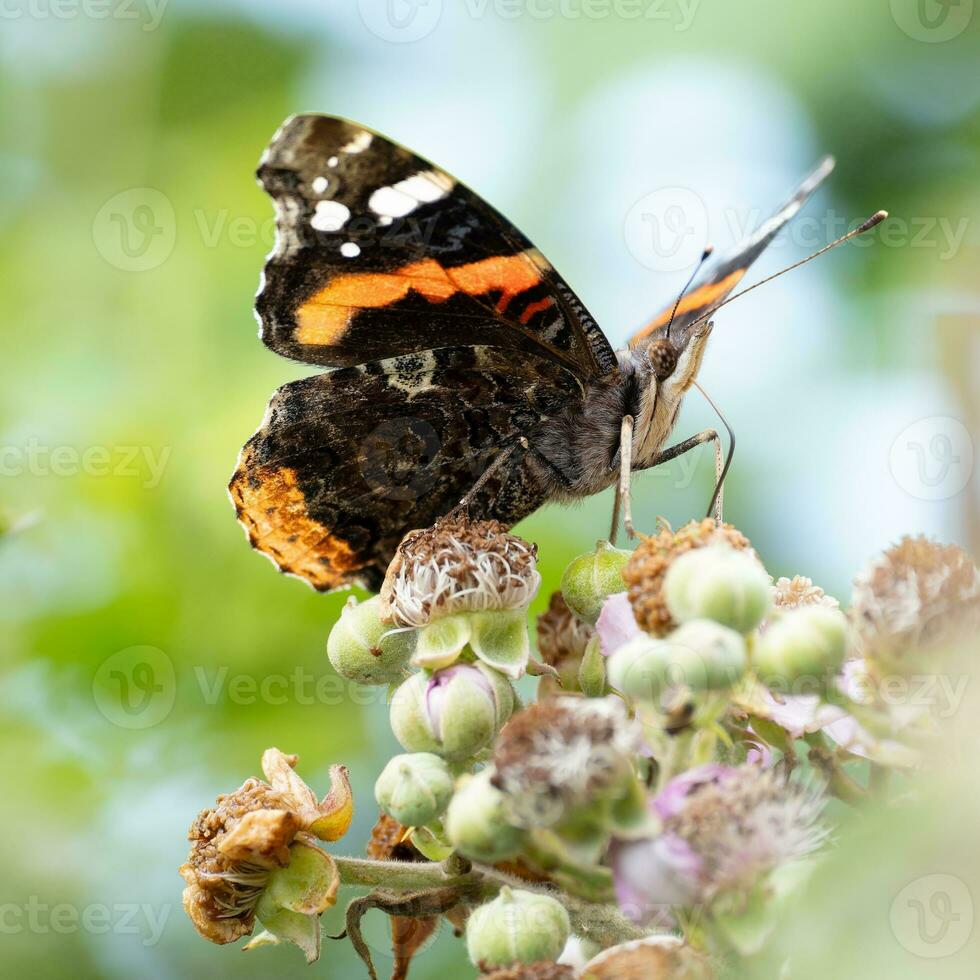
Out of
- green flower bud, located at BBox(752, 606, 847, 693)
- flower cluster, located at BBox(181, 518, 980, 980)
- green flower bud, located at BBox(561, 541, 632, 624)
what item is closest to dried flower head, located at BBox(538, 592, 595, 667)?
flower cluster, located at BBox(181, 518, 980, 980)

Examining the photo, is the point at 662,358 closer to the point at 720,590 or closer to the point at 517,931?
the point at 720,590

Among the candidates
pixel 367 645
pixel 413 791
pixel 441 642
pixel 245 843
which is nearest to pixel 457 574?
pixel 441 642

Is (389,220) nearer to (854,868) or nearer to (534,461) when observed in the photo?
(534,461)

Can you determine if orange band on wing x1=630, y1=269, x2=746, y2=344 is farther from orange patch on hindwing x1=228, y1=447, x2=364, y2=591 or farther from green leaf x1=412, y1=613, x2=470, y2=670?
green leaf x1=412, y1=613, x2=470, y2=670

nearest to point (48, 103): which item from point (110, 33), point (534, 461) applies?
point (110, 33)

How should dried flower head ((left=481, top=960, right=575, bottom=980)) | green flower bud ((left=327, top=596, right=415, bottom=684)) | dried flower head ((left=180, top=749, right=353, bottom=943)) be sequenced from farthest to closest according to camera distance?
green flower bud ((left=327, top=596, right=415, bottom=684)), dried flower head ((left=180, top=749, right=353, bottom=943)), dried flower head ((left=481, top=960, right=575, bottom=980))

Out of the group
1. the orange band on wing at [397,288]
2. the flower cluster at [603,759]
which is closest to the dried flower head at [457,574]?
the flower cluster at [603,759]

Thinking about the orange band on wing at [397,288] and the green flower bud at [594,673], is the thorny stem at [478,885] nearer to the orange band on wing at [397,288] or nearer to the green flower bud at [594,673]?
the green flower bud at [594,673]
